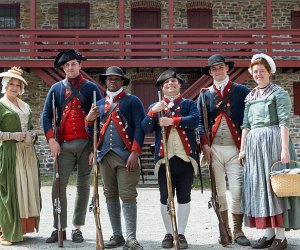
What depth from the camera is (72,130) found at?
5637mm

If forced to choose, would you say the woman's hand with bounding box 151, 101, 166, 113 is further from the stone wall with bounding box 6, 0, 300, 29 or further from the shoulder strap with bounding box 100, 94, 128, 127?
the stone wall with bounding box 6, 0, 300, 29

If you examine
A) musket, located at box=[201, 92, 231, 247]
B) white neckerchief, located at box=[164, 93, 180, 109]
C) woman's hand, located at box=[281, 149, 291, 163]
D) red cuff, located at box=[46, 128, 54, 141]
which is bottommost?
musket, located at box=[201, 92, 231, 247]

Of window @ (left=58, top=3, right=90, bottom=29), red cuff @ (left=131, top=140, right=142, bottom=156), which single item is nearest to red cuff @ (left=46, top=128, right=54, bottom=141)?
red cuff @ (left=131, top=140, right=142, bottom=156)

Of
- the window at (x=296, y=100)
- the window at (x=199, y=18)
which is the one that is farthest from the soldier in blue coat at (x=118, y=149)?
the window at (x=199, y=18)

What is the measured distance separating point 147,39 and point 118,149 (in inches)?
405

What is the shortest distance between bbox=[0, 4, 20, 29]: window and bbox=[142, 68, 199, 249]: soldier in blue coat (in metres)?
13.5

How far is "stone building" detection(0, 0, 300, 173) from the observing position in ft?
48.9

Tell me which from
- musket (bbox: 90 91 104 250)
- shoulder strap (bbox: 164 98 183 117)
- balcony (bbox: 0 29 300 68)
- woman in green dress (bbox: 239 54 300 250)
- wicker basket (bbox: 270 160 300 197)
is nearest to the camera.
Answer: wicker basket (bbox: 270 160 300 197)

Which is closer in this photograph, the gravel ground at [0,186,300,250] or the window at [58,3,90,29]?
the gravel ground at [0,186,300,250]

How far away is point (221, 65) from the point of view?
5559mm

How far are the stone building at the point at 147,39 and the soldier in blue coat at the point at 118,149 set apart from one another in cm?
833

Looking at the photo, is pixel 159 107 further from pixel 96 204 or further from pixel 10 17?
pixel 10 17

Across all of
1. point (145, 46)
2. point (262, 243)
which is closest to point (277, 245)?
point (262, 243)

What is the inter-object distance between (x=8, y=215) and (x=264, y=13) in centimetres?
1398
